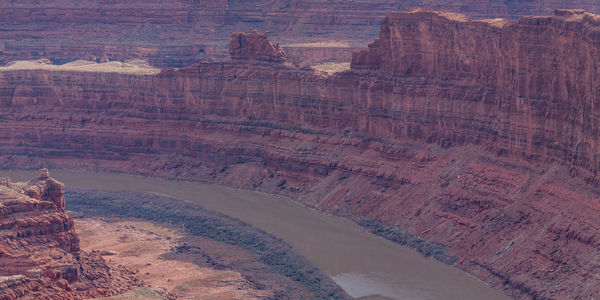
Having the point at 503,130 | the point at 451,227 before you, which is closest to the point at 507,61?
the point at 503,130

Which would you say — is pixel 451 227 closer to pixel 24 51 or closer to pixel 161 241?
pixel 161 241

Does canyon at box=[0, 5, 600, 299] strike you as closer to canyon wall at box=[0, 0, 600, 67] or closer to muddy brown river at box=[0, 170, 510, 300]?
muddy brown river at box=[0, 170, 510, 300]

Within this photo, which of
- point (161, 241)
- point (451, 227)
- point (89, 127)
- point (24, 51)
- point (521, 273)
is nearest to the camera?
point (521, 273)

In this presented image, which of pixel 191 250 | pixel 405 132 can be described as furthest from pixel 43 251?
pixel 405 132

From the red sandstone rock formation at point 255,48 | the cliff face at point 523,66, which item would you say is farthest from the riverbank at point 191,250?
the red sandstone rock formation at point 255,48

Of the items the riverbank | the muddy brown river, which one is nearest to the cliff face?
the muddy brown river

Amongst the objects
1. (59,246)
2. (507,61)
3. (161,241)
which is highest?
(507,61)

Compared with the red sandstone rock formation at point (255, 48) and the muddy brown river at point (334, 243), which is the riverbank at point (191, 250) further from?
the red sandstone rock formation at point (255, 48)

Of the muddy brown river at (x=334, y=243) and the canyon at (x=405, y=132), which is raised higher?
the canyon at (x=405, y=132)
